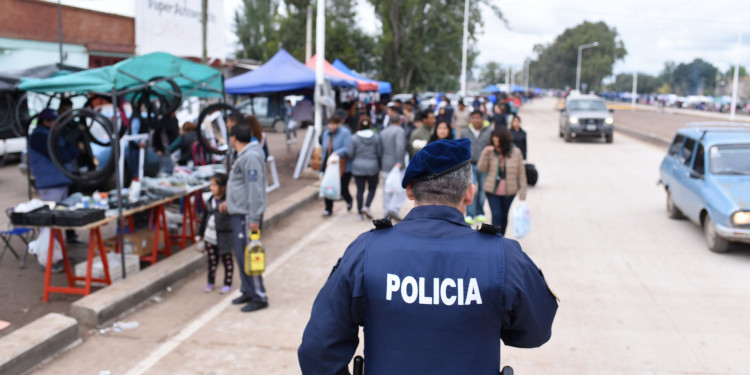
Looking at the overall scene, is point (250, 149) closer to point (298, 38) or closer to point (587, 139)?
point (587, 139)

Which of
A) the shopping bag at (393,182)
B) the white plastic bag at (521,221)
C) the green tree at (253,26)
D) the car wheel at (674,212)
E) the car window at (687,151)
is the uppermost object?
the green tree at (253,26)

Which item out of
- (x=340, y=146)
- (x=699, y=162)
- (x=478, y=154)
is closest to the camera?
(x=699, y=162)

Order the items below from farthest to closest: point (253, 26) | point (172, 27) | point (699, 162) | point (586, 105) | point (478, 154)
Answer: point (253, 26) → point (172, 27) → point (586, 105) → point (478, 154) → point (699, 162)

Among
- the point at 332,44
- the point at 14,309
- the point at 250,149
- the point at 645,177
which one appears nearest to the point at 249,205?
the point at 250,149

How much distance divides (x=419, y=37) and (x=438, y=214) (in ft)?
126

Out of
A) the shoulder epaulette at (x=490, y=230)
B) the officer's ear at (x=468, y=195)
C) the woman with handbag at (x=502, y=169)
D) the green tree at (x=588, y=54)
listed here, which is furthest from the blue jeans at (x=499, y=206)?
the green tree at (x=588, y=54)

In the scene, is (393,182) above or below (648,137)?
below

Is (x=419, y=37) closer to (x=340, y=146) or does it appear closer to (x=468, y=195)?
(x=340, y=146)

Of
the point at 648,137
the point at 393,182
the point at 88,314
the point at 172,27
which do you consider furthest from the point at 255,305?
the point at 648,137

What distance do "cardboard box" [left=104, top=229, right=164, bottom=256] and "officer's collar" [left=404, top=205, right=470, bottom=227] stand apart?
20.3 ft

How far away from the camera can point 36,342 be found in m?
5.00

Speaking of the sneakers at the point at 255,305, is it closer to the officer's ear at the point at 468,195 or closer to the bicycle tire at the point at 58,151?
the bicycle tire at the point at 58,151

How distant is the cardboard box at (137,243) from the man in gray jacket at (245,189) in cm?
211

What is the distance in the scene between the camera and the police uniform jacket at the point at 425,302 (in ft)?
7.04
